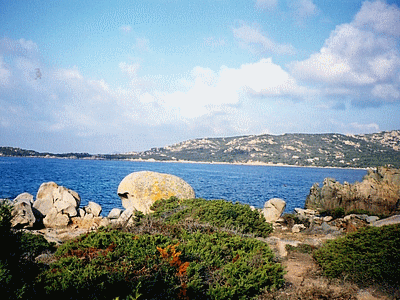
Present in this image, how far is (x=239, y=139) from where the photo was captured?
578 ft

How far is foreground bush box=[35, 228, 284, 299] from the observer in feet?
14.8

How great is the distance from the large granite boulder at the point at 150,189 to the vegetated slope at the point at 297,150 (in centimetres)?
10794

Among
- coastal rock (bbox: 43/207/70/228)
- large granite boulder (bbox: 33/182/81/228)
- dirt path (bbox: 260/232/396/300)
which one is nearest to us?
dirt path (bbox: 260/232/396/300)

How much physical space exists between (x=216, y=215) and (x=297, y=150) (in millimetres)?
138817

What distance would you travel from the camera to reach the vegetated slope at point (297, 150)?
124 meters

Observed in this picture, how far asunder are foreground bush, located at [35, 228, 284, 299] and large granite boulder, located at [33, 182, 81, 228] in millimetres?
10833

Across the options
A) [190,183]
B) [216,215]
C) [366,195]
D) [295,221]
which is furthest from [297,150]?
[216,215]

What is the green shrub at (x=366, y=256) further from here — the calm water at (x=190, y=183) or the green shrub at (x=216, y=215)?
the calm water at (x=190, y=183)

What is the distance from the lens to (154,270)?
17.3ft

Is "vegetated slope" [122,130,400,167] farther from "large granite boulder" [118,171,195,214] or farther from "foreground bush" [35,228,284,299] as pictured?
"foreground bush" [35,228,284,299]

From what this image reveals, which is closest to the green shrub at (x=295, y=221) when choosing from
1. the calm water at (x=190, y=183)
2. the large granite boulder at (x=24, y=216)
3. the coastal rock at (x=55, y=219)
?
the calm water at (x=190, y=183)

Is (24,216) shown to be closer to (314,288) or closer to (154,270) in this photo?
(154,270)

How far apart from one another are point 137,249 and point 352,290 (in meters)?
4.96

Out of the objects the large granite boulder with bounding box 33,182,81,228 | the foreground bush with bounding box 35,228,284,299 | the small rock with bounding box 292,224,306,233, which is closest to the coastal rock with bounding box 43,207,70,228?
the large granite boulder with bounding box 33,182,81,228
